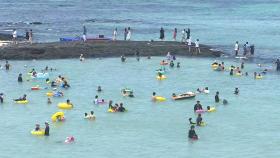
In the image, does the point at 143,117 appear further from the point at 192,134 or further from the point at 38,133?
the point at 38,133

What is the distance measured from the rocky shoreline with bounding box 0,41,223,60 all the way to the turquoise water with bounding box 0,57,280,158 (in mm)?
4272

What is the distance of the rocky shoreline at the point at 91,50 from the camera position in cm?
8838

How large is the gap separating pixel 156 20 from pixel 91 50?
5483 centimetres

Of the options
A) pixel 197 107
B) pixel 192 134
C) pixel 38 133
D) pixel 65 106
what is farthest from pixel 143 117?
pixel 38 133

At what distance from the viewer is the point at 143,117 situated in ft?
203

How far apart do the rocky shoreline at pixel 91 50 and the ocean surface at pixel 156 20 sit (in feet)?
30.1

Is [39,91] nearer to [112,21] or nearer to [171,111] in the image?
[171,111]

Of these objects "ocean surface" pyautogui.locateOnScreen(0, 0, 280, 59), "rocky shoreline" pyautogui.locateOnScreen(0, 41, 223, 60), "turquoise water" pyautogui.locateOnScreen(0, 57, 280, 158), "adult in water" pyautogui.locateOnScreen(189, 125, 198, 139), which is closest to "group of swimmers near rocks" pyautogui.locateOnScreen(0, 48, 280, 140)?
"adult in water" pyautogui.locateOnScreen(189, 125, 198, 139)

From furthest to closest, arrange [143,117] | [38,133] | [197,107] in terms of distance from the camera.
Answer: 1. [197,107]
2. [143,117]
3. [38,133]

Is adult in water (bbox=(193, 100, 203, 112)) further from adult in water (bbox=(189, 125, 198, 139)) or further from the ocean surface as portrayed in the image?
the ocean surface

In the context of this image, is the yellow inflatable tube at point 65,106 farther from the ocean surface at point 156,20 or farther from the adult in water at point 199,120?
the ocean surface at point 156,20

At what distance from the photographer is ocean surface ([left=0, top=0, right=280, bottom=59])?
4441 inches

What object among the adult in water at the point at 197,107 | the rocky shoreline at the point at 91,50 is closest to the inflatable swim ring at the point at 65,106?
the adult in water at the point at 197,107

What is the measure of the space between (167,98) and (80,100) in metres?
8.42
